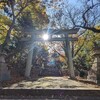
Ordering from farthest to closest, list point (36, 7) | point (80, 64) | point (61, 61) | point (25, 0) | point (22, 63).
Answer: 1. point (61, 61)
2. point (80, 64)
3. point (22, 63)
4. point (36, 7)
5. point (25, 0)

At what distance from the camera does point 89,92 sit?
8844 millimetres

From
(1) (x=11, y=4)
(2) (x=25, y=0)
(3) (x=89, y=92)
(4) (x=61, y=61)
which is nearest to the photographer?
(3) (x=89, y=92)

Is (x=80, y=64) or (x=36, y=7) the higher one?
(x=36, y=7)

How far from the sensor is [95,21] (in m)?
27.3

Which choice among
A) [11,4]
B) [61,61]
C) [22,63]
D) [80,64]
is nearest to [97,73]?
[11,4]

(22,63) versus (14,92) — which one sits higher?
(22,63)

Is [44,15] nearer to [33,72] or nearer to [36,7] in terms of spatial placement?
[36,7]

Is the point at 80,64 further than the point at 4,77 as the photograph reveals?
Yes

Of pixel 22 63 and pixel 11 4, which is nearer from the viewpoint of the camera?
pixel 11 4

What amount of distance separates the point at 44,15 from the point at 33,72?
10057 mm

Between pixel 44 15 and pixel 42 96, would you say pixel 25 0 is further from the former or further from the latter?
pixel 42 96

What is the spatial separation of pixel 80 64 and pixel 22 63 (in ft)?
27.9

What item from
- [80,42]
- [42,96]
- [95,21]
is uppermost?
[95,21]

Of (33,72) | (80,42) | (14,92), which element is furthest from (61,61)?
(14,92)
